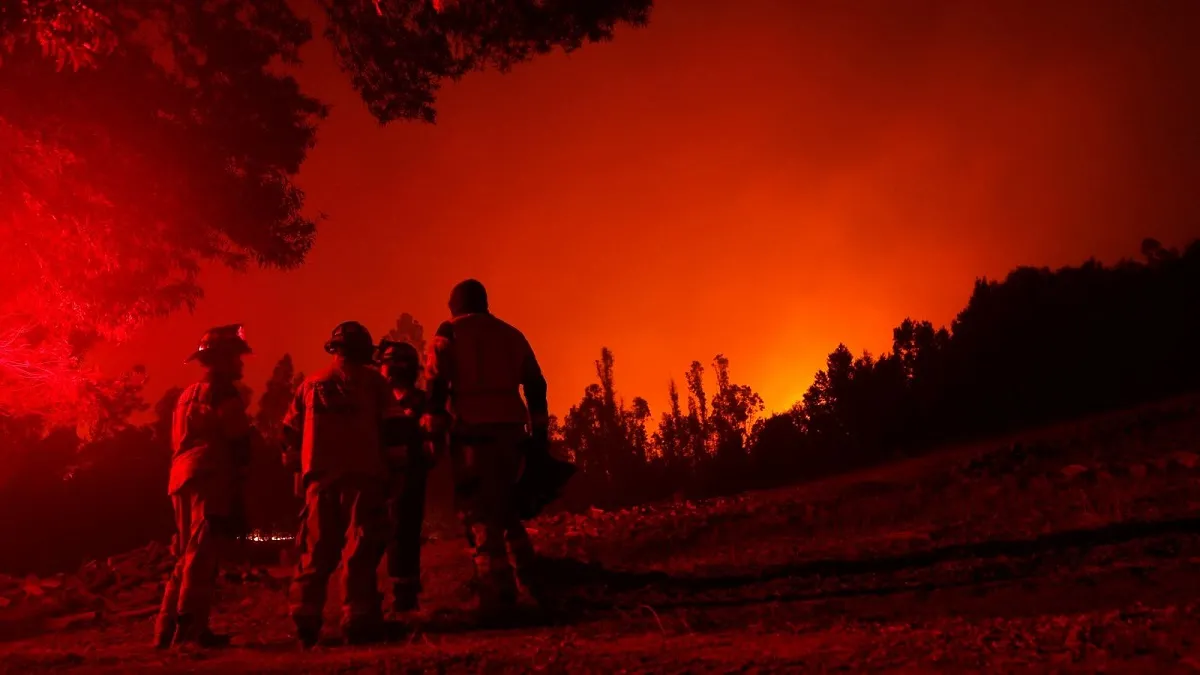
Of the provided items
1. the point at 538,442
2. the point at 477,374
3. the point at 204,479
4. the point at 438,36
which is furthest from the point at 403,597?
the point at 438,36

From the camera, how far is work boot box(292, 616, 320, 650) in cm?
498

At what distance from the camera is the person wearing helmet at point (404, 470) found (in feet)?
18.5

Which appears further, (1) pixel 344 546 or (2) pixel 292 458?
(2) pixel 292 458

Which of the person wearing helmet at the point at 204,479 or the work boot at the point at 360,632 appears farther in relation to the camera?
the person wearing helmet at the point at 204,479

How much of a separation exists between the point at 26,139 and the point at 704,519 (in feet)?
36.6

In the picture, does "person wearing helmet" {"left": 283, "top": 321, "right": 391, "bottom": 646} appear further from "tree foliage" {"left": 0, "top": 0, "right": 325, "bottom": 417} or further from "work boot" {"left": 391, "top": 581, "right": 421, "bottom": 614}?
"tree foliage" {"left": 0, "top": 0, "right": 325, "bottom": 417}

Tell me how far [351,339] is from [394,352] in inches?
41.5

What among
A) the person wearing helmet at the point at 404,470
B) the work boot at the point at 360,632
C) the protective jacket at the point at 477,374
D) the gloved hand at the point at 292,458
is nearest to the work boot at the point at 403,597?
the person wearing helmet at the point at 404,470

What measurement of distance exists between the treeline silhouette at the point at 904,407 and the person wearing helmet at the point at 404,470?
23605 millimetres

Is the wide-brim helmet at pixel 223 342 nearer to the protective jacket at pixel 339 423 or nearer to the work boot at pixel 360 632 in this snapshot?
the protective jacket at pixel 339 423

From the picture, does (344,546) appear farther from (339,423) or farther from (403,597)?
(403,597)

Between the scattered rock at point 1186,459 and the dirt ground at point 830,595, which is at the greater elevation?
the scattered rock at point 1186,459

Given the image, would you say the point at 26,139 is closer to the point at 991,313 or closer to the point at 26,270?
the point at 26,270

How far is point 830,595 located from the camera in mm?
5781
